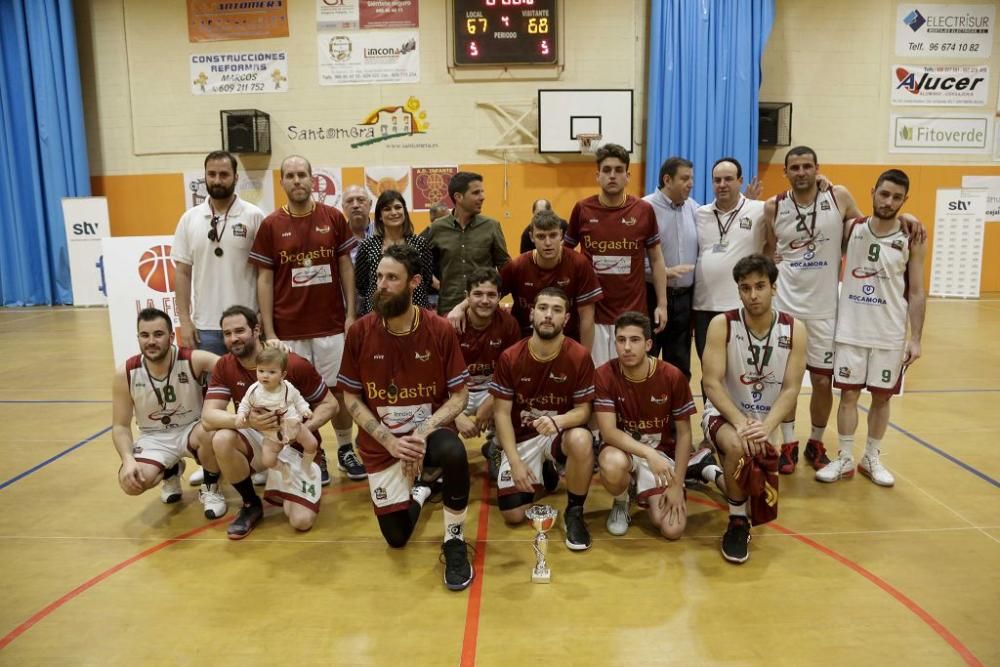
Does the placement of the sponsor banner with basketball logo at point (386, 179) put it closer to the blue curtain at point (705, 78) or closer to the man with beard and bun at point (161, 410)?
the blue curtain at point (705, 78)

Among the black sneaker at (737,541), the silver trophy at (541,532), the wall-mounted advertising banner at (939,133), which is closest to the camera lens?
the silver trophy at (541,532)

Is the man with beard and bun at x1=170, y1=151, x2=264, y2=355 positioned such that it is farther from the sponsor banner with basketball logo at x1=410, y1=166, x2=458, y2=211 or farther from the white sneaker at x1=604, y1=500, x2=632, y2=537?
the sponsor banner with basketball logo at x1=410, y1=166, x2=458, y2=211

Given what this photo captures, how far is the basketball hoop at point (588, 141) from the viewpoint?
1148 centimetres

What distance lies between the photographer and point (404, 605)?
9.63ft

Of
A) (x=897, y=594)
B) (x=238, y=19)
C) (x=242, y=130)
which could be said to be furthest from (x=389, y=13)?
(x=897, y=594)

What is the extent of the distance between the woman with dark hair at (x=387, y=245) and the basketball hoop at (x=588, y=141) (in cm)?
747

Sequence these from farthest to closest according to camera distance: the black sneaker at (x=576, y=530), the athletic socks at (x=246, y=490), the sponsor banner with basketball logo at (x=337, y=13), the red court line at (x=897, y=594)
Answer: the sponsor banner with basketball logo at (x=337, y=13)
the athletic socks at (x=246, y=490)
the black sneaker at (x=576, y=530)
the red court line at (x=897, y=594)

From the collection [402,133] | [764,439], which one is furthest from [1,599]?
[402,133]

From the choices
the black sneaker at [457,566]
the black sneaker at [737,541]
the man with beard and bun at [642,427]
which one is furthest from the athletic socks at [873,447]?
the black sneaker at [457,566]

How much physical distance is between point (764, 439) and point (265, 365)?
8.09 ft

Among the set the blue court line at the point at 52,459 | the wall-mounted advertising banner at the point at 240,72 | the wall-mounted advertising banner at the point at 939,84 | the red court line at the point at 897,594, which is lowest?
the red court line at the point at 897,594

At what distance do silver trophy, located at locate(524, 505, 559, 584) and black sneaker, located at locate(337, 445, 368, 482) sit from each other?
5.41 ft

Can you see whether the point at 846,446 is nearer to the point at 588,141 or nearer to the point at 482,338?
the point at 482,338

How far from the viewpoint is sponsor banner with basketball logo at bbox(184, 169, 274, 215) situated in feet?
39.4
